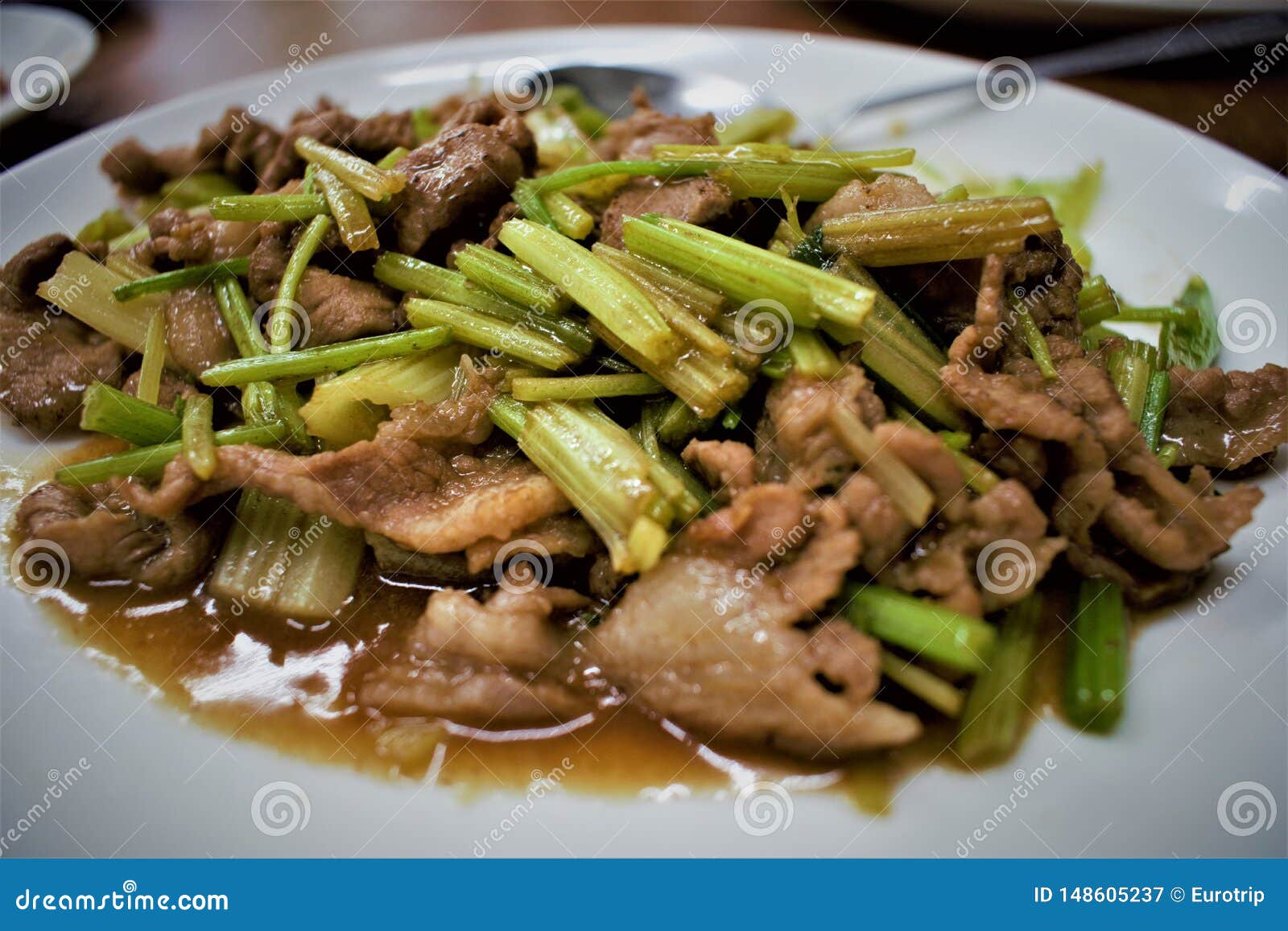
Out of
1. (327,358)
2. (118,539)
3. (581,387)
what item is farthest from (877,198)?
(118,539)

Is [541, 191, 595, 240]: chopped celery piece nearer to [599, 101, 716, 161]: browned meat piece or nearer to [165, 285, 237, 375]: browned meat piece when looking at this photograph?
[599, 101, 716, 161]: browned meat piece

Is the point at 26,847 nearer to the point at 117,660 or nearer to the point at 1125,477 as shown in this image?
the point at 117,660

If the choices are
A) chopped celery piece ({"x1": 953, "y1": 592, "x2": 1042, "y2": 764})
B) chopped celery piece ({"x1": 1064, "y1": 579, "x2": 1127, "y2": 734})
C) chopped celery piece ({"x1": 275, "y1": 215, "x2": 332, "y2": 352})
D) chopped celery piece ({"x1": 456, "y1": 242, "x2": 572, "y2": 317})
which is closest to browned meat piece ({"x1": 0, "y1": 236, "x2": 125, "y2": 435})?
chopped celery piece ({"x1": 275, "y1": 215, "x2": 332, "y2": 352})

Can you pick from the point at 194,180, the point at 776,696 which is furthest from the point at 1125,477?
the point at 194,180

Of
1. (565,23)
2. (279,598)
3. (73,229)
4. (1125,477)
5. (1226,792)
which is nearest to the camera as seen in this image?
(1226,792)

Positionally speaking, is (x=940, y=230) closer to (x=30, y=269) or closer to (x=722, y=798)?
(x=722, y=798)

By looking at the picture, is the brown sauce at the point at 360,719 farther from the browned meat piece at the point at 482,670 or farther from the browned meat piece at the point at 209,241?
the browned meat piece at the point at 209,241
